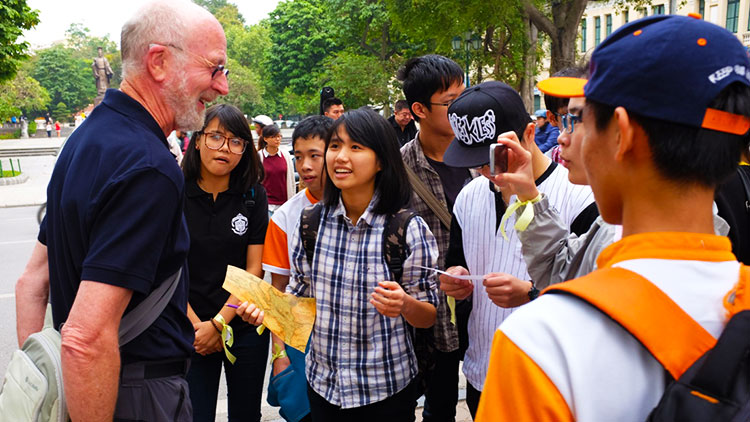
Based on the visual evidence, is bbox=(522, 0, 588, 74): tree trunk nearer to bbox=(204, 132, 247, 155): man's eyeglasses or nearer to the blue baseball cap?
bbox=(204, 132, 247, 155): man's eyeglasses

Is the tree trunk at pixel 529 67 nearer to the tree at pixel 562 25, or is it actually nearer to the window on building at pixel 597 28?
the tree at pixel 562 25

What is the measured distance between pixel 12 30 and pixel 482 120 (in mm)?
19005

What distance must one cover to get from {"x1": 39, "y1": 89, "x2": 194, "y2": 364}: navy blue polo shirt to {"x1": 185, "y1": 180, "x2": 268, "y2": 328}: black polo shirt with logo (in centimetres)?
113

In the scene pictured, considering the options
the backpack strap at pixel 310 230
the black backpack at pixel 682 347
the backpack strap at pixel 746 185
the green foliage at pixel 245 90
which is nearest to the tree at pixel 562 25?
the backpack strap at pixel 746 185

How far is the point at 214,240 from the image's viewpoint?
2896 mm

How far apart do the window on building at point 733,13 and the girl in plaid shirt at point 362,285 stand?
124 ft

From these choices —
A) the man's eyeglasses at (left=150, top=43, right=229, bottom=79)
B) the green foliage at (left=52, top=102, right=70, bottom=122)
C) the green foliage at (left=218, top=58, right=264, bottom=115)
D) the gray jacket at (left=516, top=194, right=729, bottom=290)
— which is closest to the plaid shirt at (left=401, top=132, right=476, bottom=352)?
the gray jacket at (left=516, top=194, right=729, bottom=290)

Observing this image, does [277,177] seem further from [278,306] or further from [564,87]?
[564,87]

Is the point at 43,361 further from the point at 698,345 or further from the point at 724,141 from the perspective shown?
the point at 724,141

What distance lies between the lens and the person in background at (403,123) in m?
5.96

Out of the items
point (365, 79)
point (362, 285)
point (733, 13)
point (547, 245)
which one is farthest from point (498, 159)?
point (733, 13)

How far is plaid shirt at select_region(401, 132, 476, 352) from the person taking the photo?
8.86 ft

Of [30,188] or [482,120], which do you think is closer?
[482,120]

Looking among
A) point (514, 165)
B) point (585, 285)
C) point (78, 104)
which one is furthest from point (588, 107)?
point (78, 104)
